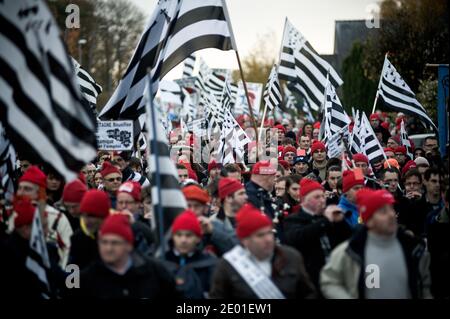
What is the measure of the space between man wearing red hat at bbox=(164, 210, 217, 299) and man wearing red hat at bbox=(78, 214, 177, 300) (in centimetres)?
23

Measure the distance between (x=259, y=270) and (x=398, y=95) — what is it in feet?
36.3

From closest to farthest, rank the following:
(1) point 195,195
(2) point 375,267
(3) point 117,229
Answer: (3) point 117,229, (2) point 375,267, (1) point 195,195

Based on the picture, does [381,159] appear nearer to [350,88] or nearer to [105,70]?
[350,88]

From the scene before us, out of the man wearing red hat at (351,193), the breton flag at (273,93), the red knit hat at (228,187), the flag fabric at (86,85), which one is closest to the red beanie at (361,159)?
the man wearing red hat at (351,193)

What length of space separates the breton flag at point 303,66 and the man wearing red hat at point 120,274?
40.4ft

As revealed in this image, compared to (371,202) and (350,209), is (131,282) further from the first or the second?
(350,209)

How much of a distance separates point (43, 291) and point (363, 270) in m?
2.61

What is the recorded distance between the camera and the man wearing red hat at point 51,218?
30.3 ft

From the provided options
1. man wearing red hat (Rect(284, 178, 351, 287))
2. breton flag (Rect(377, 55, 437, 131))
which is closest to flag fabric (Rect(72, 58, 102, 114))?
breton flag (Rect(377, 55, 437, 131))

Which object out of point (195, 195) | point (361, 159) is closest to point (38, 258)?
point (195, 195)

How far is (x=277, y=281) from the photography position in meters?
7.32

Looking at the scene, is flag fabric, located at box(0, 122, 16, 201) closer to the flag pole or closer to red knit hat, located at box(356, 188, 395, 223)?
the flag pole

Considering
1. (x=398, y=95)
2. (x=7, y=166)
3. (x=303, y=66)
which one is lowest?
(x=7, y=166)

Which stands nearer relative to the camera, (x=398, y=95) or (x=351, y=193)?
(x=351, y=193)
